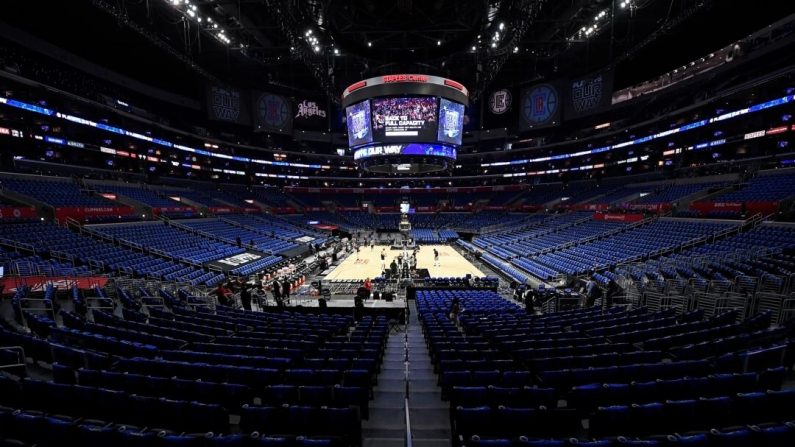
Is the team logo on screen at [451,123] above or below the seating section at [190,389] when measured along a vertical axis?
above

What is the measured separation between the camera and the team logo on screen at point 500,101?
42.9 metres

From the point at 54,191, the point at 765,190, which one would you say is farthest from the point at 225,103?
the point at 765,190

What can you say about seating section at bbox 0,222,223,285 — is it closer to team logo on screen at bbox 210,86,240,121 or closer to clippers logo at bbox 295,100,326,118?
team logo on screen at bbox 210,86,240,121

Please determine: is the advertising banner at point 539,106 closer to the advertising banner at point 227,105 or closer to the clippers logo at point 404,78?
the clippers logo at point 404,78

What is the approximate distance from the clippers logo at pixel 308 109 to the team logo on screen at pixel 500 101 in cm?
2679

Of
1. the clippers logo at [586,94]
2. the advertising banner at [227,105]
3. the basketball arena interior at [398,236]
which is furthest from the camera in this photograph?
the advertising banner at [227,105]

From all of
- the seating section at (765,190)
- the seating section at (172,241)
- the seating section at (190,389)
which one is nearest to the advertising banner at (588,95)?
the seating section at (765,190)

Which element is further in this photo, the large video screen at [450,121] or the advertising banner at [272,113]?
the advertising banner at [272,113]

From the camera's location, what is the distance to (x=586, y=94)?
115 feet

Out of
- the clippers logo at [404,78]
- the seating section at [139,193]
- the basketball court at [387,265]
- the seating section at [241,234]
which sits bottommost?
the basketball court at [387,265]

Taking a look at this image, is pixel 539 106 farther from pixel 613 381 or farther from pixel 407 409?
pixel 407 409

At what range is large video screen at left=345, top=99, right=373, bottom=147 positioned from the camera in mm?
19656

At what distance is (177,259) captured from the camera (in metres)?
17.4

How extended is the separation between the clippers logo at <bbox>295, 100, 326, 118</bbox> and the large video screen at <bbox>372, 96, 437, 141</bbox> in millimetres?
30267
